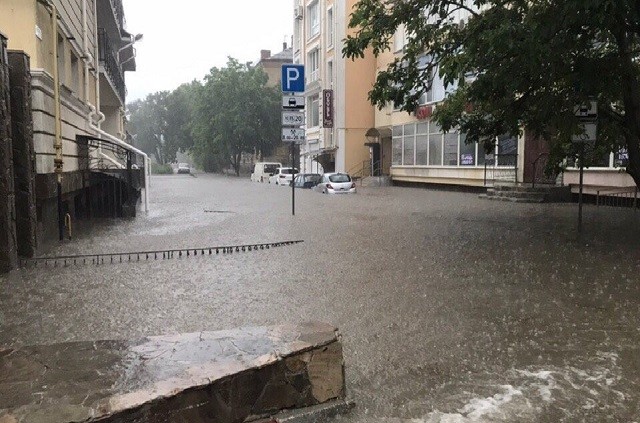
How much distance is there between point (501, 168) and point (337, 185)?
824cm

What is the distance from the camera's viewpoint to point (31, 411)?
114 inches

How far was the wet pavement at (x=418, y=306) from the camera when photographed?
427 centimetres

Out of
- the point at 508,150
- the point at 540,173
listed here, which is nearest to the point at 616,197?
the point at 540,173

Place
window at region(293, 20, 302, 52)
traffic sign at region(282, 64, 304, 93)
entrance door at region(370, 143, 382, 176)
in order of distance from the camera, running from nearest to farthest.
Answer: traffic sign at region(282, 64, 304, 93), entrance door at region(370, 143, 382, 176), window at region(293, 20, 302, 52)

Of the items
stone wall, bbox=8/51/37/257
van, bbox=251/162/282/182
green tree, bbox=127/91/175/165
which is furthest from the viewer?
green tree, bbox=127/91/175/165

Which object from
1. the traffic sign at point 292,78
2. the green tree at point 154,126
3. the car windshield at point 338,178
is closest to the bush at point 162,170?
the green tree at point 154,126

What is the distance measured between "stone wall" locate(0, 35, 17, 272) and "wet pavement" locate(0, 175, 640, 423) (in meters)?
0.37

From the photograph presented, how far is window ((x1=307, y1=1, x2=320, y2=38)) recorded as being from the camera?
149 ft

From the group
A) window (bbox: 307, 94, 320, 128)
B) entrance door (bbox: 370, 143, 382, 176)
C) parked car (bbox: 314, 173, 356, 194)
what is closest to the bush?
window (bbox: 307, 94, 320, 128)

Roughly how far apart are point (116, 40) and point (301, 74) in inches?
703

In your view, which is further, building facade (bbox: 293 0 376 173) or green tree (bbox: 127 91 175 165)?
green tree (bbox: 127 91 175 165)

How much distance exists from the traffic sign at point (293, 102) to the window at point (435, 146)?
15512mm

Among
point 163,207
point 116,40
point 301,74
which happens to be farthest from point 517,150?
point 116,40

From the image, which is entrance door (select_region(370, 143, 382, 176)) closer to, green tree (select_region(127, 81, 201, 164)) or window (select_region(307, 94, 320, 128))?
window (select_region(307, 94, 320, 128))
